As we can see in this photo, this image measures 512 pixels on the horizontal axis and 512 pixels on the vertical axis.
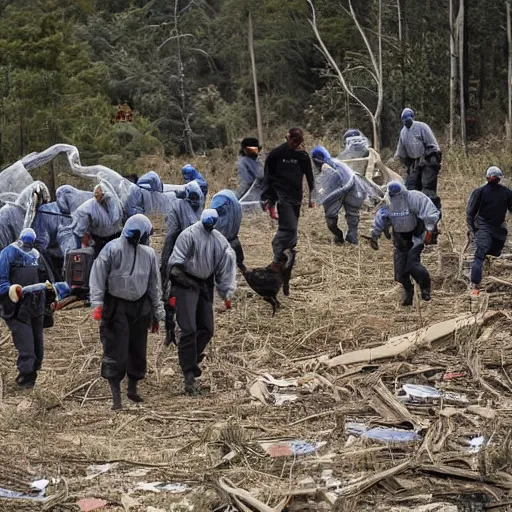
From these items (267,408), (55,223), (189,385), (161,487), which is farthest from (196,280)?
(55,223)

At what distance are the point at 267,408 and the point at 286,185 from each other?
4668mm

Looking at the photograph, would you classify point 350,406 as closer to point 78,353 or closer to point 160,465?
point 160,465

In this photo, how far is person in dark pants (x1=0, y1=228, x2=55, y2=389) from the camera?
1100cm

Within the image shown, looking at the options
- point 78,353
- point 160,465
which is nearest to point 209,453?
point 160,465

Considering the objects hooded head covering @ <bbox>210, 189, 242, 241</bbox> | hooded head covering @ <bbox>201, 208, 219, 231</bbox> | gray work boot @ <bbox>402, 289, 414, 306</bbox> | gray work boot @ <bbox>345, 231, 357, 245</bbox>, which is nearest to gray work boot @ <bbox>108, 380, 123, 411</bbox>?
hooded head covering @ <bbox>201, 208, 219, 231</bbox>

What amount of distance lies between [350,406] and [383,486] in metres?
2.17

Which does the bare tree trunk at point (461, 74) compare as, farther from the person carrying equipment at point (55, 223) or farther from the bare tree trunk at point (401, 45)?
the person carrying equipment at point (55, 223)

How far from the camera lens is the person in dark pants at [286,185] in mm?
14055

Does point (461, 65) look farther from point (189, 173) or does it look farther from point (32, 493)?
point (32, 493)

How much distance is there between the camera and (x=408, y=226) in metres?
13.2

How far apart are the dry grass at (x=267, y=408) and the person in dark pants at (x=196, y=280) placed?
452mm

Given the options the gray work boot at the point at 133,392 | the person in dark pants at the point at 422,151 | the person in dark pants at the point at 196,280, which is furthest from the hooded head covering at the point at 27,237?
the person in dark pants at the point at 422,151

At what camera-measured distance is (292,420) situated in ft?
31.4

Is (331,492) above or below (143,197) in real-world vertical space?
below
